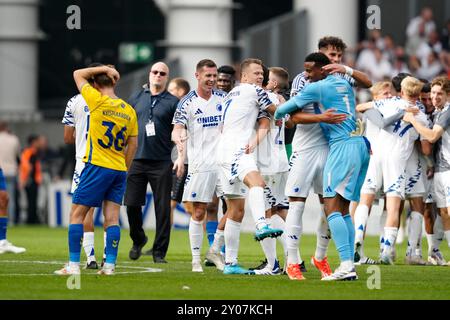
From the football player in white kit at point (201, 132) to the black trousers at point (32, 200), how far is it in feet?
43.5

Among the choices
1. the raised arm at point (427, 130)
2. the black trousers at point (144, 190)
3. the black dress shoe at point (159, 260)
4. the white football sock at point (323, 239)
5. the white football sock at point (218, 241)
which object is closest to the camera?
the white football sock at point (323, 239)

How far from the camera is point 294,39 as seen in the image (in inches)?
1156

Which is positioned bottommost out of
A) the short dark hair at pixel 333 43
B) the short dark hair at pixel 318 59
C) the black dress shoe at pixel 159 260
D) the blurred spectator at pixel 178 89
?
the black dress shoe at pixel 159 260

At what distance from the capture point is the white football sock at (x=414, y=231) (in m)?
17.8

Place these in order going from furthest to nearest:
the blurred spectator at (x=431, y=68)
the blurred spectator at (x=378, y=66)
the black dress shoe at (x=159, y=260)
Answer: the blurred spectator at (x=378, y=66) → the blurred spectator at (x=431, y=68) → the black dress shoe at (x=159, y=260)

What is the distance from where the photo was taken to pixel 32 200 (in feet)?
96.7

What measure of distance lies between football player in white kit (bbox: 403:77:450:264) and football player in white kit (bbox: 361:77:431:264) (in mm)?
174

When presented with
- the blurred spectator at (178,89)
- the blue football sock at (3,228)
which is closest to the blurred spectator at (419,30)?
the blurred spectator at (178,89)

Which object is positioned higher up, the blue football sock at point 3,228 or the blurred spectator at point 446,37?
the blurred spectator at point 446,37

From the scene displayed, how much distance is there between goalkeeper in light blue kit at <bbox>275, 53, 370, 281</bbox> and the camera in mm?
14328

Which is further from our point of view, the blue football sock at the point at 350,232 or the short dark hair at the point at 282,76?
the short dark hair at the point at 282,76

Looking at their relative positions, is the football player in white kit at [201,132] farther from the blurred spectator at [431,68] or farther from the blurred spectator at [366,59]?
the blurred spectator at [366,59]

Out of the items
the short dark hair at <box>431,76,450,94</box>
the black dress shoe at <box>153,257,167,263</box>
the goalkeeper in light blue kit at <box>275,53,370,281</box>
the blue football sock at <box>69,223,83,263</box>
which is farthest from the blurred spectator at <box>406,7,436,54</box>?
the blue football sock at <box>69,223,83,263</box>

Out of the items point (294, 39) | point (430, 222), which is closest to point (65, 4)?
point (294, 39)
